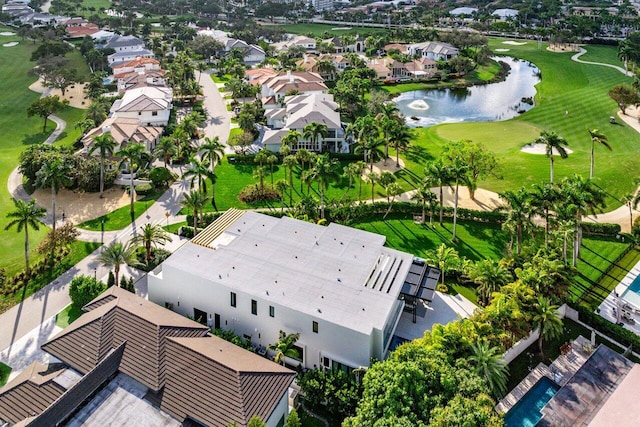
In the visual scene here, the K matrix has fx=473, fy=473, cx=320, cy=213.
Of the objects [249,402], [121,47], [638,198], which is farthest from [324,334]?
[121,47]

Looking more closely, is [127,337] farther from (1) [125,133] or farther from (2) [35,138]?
(2) [35,138]

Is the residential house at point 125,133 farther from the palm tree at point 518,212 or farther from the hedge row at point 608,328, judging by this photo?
the hedge row at point 608,328

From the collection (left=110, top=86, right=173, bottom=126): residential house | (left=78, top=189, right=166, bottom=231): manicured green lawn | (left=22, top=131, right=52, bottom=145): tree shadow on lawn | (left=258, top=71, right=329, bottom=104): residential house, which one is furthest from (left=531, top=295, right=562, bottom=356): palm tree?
(left=22, top=131, right=52, bottom=145): tree shadow on lawn

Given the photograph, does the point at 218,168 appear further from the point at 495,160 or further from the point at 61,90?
the point at 61,90

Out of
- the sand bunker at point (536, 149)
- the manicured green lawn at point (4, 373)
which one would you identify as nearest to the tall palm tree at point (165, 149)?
the manicured green lawn at point (4, 373)

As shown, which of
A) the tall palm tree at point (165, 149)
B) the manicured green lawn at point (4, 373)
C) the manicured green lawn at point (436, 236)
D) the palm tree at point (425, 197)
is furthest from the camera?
the tall palm tree at point (165, 149)

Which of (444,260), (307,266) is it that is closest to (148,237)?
(307,266)
